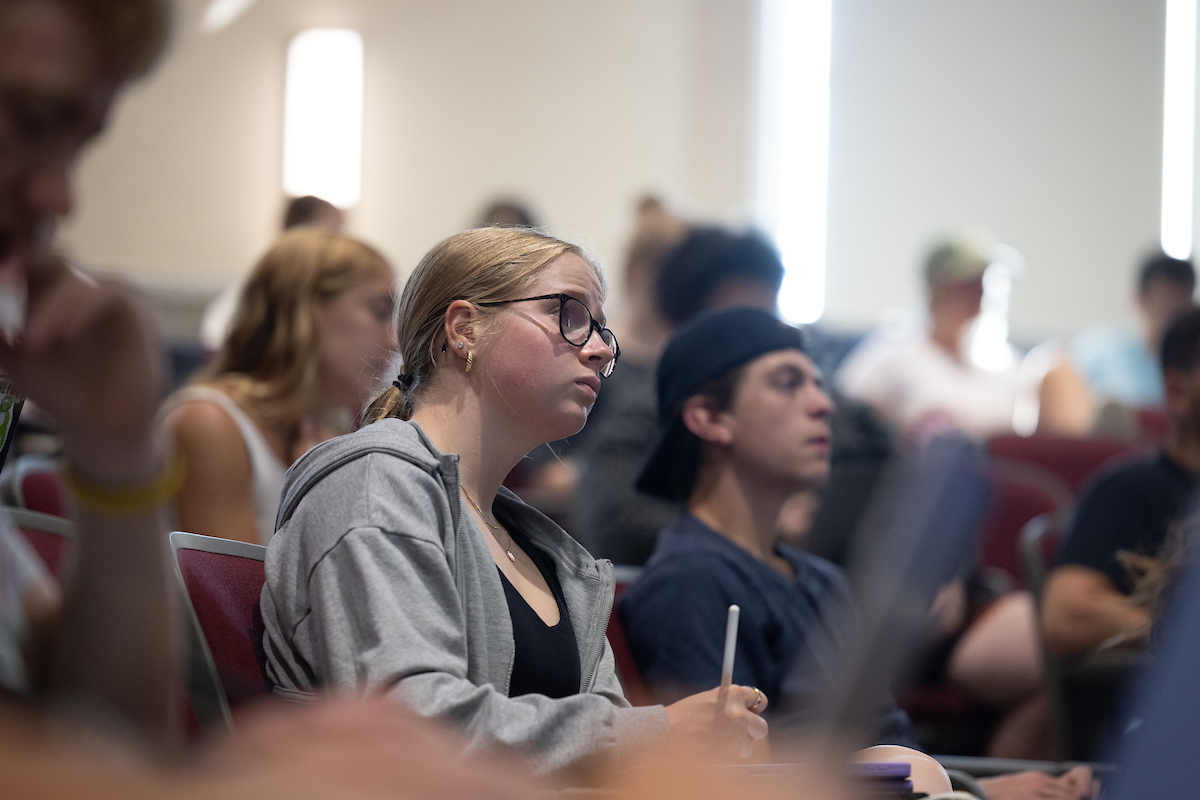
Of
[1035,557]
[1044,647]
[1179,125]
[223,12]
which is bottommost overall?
[1044,647]

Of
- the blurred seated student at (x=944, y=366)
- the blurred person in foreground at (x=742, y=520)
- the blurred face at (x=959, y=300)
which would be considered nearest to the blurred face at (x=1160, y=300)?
the blurred seated student at (x=944, y=366)

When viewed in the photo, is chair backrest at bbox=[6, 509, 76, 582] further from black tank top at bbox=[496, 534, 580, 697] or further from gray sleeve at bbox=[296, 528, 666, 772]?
black tank top at bbox=[496, 534, 580, 697]

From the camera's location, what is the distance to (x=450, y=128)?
234 inches

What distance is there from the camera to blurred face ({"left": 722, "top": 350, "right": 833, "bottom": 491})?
2.03 meters

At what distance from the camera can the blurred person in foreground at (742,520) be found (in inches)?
70.3

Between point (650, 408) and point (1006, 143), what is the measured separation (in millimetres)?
4603

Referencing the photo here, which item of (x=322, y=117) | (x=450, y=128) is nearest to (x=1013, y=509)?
(x=450, y=128)

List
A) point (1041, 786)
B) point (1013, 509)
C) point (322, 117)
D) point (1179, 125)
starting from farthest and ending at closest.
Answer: point (1179, 125) → point (322, 117) → point (1013, 509) → point (1041, 786)

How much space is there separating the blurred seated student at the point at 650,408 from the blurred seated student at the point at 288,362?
549 millimetres

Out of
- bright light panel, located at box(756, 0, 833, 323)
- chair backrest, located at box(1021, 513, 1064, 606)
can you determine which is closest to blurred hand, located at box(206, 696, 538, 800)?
chair backrest, located at box(1021, 513, 1064, 606)

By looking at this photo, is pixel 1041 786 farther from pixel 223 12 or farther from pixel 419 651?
pixel 223 12

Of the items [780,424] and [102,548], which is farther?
Result: [780,424]

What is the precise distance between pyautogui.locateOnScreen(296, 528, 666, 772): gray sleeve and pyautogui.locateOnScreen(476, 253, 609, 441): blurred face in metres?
0.27

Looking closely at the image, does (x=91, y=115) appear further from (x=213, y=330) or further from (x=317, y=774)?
(x=213, y=330)
